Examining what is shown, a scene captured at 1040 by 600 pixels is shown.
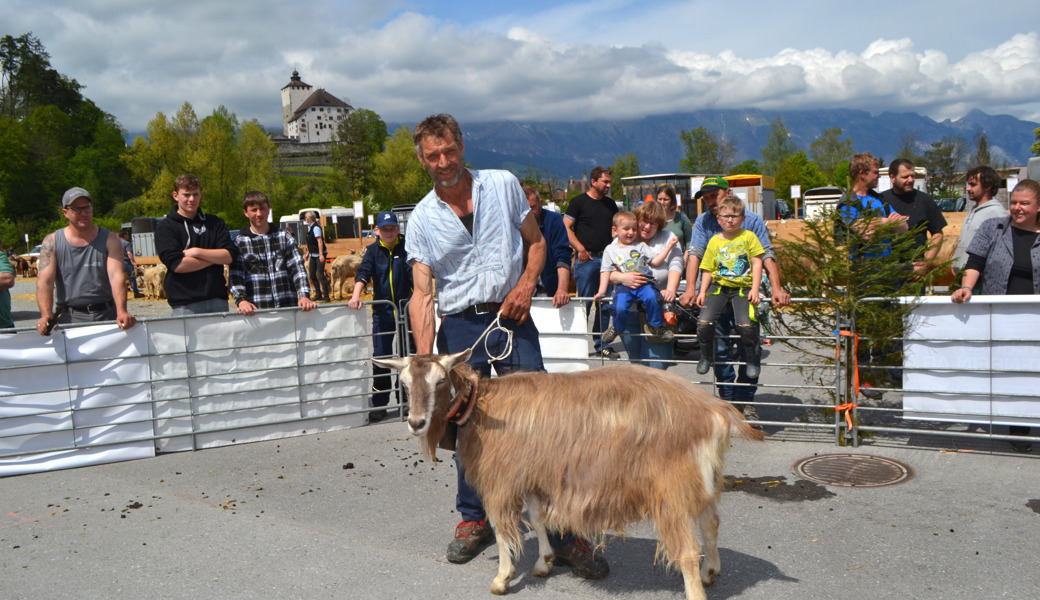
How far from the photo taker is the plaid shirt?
7.19 m

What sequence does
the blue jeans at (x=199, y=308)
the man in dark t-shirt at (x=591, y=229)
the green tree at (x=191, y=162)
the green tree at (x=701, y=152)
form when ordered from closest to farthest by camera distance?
the blue jeans at (x=199, y=308)
the man in dark t-shirt at (x=591, y=229)
the green tree at (x=191, y=162)
the green tree at (x=701, y=152)

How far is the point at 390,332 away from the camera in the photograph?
25.1ft

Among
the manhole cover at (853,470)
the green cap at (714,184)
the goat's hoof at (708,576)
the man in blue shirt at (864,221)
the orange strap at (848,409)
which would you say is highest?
the green cap at (714,184)

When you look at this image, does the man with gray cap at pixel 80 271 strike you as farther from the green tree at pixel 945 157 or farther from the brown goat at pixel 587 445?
the green tree at pixel 945 157

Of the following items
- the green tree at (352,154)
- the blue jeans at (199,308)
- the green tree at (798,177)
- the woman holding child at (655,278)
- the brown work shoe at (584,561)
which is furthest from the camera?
the green tree at (352,154)

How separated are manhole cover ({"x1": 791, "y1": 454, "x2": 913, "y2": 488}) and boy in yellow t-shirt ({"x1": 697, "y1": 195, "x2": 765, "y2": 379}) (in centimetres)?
105

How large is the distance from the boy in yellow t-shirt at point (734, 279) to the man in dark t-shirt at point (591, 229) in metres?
2.79

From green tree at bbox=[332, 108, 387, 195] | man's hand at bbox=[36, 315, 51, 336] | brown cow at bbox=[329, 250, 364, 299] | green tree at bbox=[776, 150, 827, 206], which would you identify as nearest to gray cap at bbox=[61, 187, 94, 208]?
man's hand at bbox=[36, 315, 51, 336]

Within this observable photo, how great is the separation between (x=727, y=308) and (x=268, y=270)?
4.66 metres

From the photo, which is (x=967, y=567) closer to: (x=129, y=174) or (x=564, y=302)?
(x=564, y=302)

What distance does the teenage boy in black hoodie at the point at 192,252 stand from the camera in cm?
671

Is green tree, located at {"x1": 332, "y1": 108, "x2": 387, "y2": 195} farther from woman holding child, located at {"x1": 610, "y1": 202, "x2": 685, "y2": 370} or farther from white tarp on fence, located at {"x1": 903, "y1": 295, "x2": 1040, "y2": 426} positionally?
white tarp on fence, located at {"x1": 903, "y1": 295, "x2": 1040, "y2": 426}

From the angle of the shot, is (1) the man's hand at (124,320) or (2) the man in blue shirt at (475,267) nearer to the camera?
(2) the man in blue shirt at (475,267)

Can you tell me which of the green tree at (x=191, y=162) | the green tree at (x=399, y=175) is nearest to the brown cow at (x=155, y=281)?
the green tree at (x=191, y=162)
